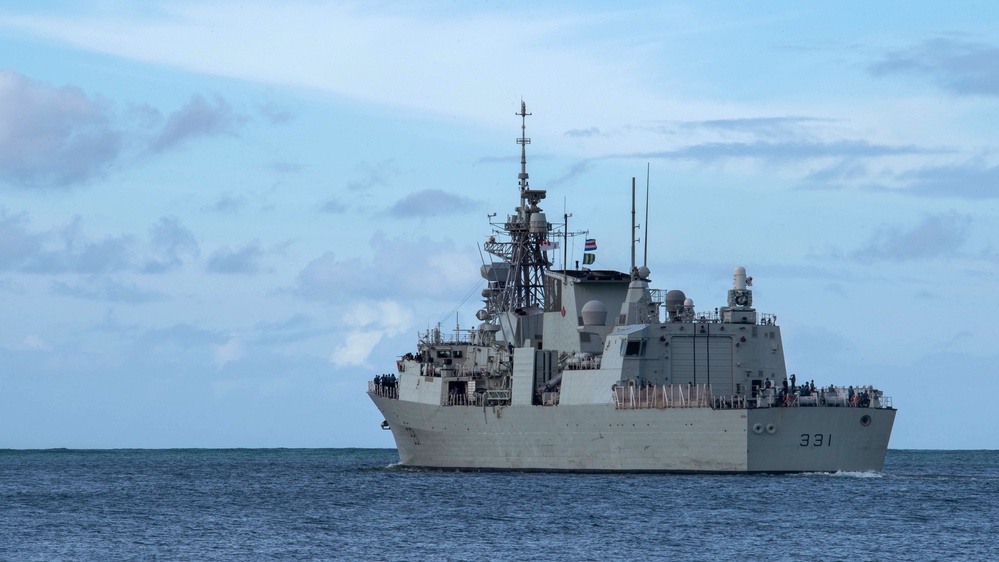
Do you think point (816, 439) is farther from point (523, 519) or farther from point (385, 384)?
point (385, 384)

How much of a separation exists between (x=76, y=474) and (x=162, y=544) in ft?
138

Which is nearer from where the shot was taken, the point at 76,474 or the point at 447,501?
the point at 447,501

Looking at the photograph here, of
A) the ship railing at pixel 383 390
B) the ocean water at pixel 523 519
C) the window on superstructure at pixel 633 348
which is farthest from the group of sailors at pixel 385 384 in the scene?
the window on superstructure at pixel 633 348

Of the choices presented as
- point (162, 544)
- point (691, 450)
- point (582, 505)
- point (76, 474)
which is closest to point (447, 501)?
point (582, 505)

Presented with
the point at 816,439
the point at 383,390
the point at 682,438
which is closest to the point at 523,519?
the point at 682,438

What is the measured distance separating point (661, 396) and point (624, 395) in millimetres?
1346

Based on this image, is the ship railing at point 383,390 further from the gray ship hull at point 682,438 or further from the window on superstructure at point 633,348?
the window on superstructure at point 633,348

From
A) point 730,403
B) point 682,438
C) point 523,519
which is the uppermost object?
point 730,403

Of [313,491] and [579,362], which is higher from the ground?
[579,362]

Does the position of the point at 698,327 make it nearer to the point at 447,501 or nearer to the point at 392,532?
the point at 447,501

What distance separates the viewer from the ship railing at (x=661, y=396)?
54031mm

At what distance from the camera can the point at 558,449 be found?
2340 inches

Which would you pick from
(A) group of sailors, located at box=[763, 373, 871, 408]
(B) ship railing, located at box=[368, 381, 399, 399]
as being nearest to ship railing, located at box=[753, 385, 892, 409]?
(A) group of sailors, located at box=[763, 373, 871, 408]

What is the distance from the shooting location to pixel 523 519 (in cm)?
4566
